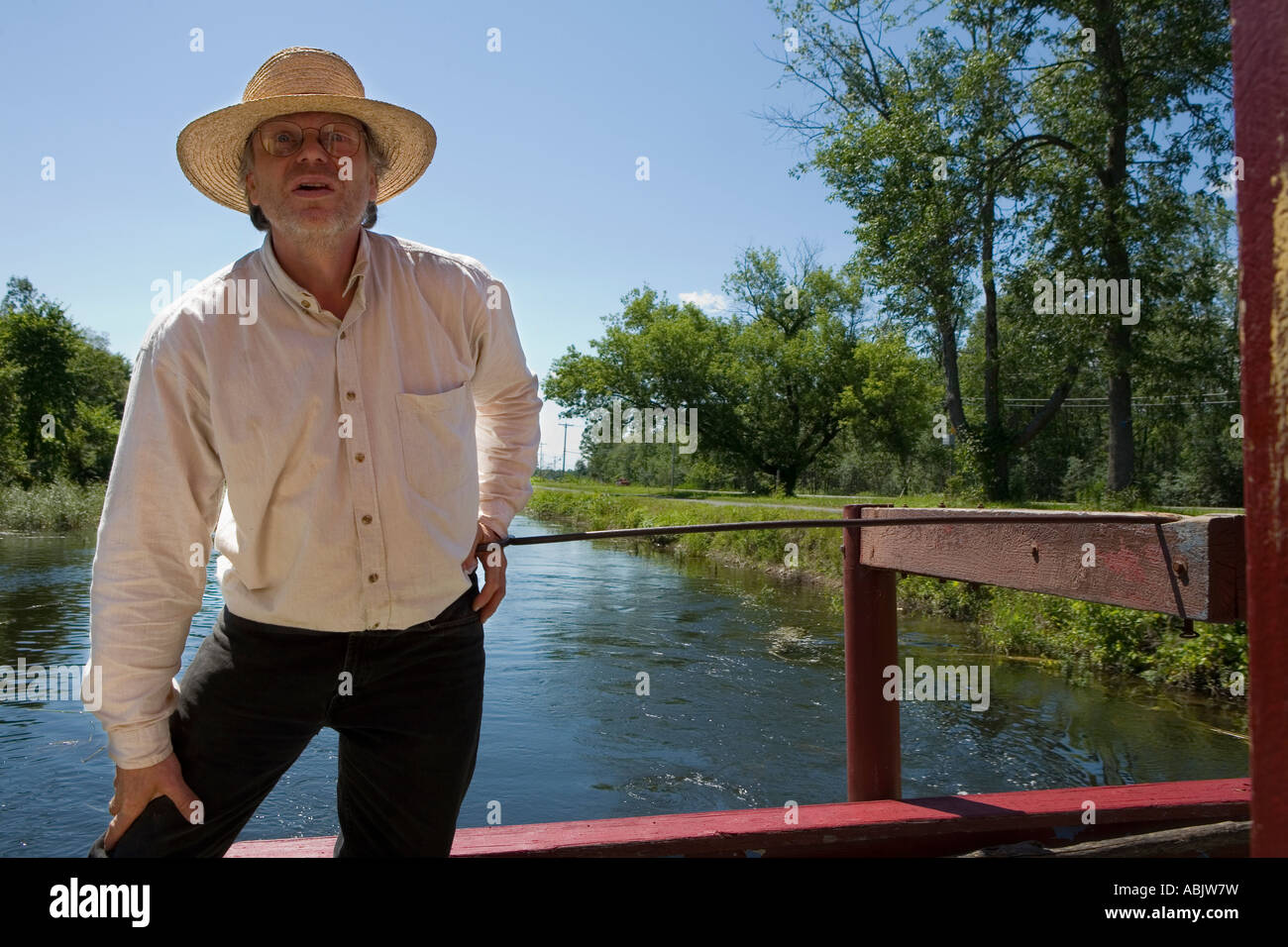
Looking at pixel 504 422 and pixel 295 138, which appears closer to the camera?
pixel 295 138

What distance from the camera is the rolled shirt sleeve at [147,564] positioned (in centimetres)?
174

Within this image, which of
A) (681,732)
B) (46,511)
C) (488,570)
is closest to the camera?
(488,570)

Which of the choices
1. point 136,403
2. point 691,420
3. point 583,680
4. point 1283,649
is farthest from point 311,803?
point 691,420

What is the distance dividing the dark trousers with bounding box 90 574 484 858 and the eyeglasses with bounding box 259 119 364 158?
958 millimetres

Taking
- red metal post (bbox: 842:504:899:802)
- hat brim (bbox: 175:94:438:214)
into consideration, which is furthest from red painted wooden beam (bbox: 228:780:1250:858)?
hat brim (bbox: 175:94:438:214)

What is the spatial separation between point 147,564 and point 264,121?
37.6 inches

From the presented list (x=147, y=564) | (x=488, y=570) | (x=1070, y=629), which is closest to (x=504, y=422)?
(x=488, y=570)

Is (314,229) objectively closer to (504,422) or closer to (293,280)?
(293,280)

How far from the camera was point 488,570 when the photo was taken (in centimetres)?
216

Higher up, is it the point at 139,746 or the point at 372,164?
the point at 372,164

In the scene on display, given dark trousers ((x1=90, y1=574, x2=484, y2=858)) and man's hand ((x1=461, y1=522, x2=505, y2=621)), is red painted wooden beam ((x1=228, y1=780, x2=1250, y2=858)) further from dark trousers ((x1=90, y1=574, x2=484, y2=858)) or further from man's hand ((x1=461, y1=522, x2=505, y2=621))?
man's hand ((x1=461, y1=522, x2=505, y2=621))

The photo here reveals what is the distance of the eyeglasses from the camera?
80.0 inches
